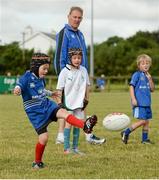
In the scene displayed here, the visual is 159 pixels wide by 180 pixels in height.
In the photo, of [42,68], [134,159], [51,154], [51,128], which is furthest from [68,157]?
[51,128]

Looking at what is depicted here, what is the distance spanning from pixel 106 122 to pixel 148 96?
32.7 inches

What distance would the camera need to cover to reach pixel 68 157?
7816 mm

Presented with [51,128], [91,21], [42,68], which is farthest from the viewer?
[91,21]

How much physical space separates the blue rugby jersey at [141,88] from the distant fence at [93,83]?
26801 mm

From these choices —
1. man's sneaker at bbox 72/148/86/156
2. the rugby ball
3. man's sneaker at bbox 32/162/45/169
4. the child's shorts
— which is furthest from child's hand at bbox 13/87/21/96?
the rugby ball

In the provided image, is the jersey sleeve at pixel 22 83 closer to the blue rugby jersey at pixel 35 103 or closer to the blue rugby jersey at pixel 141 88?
the blue rugby jersey at pixel 35 103

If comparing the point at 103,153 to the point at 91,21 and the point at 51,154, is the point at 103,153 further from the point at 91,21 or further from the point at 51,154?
the point at 91,21

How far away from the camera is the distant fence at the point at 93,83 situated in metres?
39.8

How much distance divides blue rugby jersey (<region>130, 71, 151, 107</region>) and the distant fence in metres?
26.8

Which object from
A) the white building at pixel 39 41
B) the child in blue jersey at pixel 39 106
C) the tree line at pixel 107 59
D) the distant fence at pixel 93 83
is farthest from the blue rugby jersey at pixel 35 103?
the white building at pixel 39 41

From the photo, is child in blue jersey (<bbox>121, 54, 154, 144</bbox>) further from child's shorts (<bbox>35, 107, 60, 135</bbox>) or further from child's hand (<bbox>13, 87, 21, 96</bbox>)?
child's hand (<bbox>13, 87, 21, 96</bbox>)

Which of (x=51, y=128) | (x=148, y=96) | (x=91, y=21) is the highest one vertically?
(x=91, y=21)

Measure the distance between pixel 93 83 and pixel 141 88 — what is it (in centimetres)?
3555

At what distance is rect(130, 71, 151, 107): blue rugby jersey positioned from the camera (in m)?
9.71
